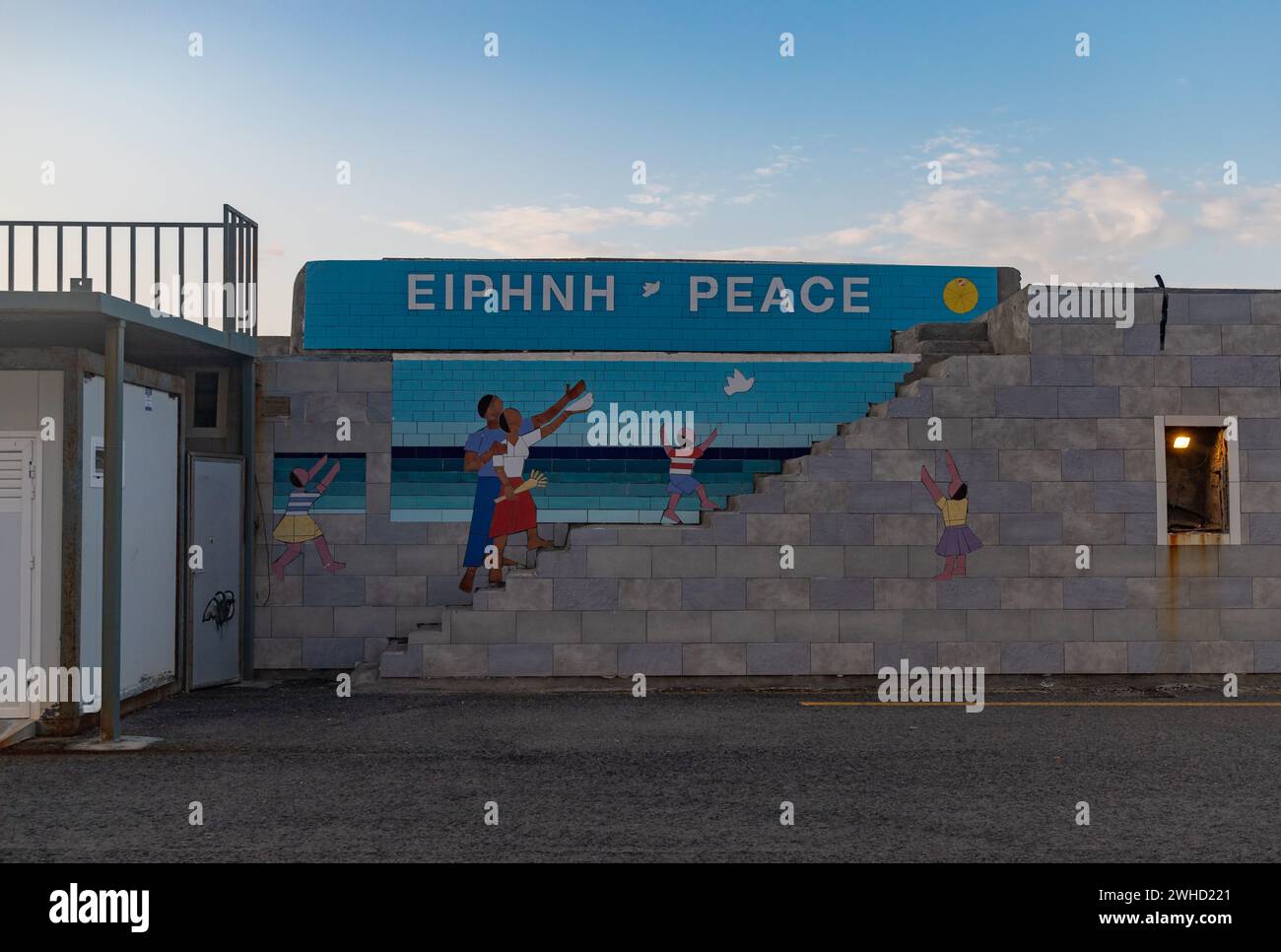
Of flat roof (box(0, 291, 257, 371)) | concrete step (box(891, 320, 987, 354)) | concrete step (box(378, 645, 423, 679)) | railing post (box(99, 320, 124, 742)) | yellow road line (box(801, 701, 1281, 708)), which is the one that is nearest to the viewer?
flat roof (box(0, 291, 257, 371))

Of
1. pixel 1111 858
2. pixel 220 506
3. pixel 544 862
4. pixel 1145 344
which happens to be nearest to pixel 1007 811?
pixel 1111 858

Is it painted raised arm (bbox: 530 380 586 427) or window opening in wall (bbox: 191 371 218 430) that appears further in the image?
painted raised arm (bbox: 530 380 586 427)

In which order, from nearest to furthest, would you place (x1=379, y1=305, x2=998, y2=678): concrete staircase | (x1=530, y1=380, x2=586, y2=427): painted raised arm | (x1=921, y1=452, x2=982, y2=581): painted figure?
(x1=379, y1=305, x2=998, y2=678): concrete staircase
(x1=921, y1=452, x2=982, y2=581): painted figure
(x1=530, y1=380, x2=586, y2=427): painted raised arm

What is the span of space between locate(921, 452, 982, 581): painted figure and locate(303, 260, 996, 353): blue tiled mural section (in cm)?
355

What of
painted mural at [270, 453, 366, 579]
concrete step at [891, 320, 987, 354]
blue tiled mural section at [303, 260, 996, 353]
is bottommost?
painted mural at [270, 453, 366, 579]

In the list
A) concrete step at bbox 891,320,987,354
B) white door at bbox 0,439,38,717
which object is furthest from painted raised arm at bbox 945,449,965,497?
white door at bbox 0,439,38,717

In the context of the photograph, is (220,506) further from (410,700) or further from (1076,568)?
(1076,568)

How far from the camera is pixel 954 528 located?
12797 millimetres

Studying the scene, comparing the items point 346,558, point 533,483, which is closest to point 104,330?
point 346,558

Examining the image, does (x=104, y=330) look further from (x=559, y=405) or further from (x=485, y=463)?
(x=559, y=405)

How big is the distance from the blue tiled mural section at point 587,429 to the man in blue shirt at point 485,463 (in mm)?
92

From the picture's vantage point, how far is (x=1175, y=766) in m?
8.62

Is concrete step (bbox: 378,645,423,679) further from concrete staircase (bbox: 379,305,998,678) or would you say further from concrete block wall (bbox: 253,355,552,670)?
concrete block wall (bbox: 253,355,552,670)

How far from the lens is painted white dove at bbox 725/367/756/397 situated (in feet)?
44.7
